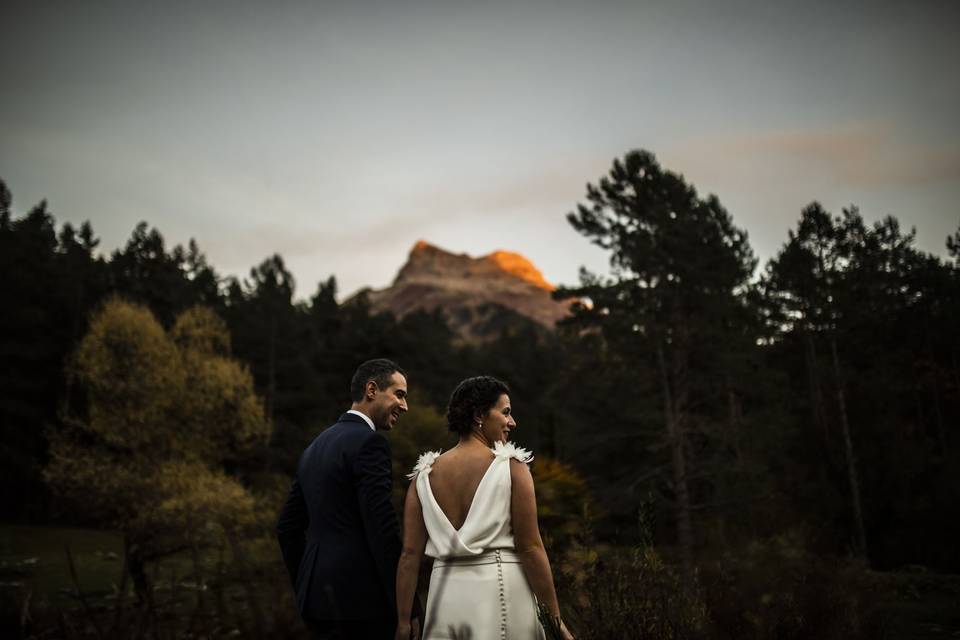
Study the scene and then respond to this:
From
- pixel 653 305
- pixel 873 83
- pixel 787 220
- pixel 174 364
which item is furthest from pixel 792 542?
pixel 174 364

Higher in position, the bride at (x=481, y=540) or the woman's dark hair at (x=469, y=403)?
the woman's dark hair at (x=469, y=403)

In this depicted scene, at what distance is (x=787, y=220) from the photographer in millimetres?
24750

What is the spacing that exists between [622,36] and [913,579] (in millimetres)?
15807

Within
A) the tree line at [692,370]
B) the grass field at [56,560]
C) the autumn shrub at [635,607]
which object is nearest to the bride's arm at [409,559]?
the autumn shrub at [635,607]

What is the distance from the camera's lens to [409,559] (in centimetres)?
329

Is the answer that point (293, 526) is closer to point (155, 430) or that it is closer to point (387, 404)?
point (387, 404)

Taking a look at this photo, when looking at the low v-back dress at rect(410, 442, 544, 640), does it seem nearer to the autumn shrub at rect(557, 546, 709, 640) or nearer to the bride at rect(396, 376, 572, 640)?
the bride at rect(396, 376, 572, 640)

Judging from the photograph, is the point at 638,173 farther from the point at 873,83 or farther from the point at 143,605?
the point at 143,605

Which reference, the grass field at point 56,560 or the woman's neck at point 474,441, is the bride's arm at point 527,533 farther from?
the grass field at point 56,560

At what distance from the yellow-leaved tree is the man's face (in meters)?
16.1

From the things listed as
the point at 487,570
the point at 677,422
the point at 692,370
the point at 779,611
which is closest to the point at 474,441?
the point at 487,570

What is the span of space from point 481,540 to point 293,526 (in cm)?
112

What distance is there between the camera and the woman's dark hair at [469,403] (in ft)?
11.4

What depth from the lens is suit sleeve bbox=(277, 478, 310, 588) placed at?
3.55 m
